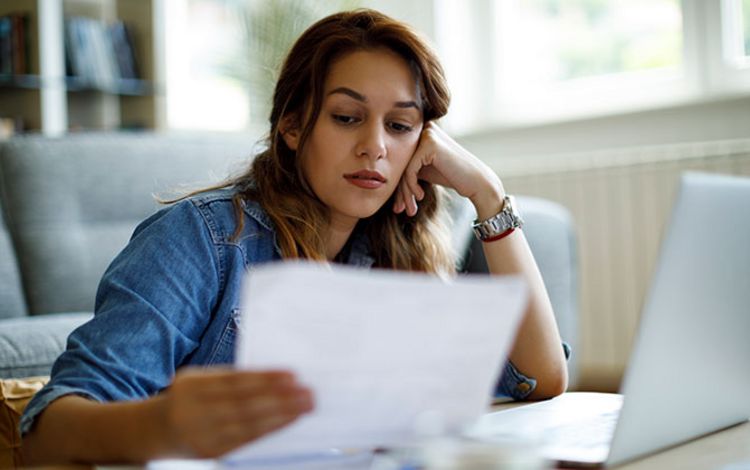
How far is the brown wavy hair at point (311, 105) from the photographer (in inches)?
50.6

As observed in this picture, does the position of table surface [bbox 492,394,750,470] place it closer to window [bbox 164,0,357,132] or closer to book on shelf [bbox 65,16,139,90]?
window [bbox 164,0,357,132]

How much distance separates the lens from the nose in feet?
4.24

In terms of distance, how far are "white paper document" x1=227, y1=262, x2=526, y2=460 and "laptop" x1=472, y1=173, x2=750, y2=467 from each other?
10cm

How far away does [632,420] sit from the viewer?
0.78 metres

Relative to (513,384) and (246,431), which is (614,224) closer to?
(513,384)

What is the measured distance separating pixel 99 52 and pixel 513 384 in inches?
123

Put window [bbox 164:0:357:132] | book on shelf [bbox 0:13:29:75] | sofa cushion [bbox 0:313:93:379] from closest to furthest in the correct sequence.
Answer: sofa cushion [bbox 0:313:93:379]
book on shelf [bbox 0:13:29:75]
window [bbox 164:0:357:132]

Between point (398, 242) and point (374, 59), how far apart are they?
0.31 m

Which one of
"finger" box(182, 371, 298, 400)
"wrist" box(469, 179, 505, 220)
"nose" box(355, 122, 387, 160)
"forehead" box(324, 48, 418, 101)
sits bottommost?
"finger" box(182, 371, 298, 400)

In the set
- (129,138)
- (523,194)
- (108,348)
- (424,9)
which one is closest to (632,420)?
(108,348)

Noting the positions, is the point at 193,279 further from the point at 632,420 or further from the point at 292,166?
the point at 632,420

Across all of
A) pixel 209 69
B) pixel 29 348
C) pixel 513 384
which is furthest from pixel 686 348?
pixel 209 69

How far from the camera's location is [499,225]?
137 cm

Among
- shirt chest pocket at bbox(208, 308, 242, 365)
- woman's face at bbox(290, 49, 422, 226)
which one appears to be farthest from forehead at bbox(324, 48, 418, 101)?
shirt chest pocket at bbox(208, 308, 242, 365)
